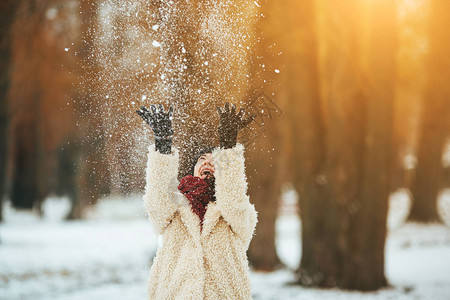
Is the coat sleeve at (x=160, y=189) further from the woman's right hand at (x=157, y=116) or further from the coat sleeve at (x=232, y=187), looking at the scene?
the coat sleeve at (x=232, y=187)

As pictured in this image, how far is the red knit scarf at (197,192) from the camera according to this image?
364 cm

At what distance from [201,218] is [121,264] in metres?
9.99

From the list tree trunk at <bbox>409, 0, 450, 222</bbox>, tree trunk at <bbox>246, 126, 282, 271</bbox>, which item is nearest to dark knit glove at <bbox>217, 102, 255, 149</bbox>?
tree trunk at <bbox>246, 126, 282, 271</bbox>

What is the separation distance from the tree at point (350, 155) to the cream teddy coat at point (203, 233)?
5.96m

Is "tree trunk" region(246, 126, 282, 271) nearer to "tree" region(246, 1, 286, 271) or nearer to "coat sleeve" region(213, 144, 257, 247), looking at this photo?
"tree" region(246, 1, 286, 271)

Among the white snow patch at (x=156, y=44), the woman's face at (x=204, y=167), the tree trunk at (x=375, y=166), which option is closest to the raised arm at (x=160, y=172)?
the woman's face at (x=204, y=167)

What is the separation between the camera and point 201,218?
3707mm

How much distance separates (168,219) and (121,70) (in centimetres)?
118

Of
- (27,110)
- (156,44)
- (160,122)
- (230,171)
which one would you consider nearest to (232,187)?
(230,171)

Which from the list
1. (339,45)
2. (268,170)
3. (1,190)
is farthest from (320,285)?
(1,190)

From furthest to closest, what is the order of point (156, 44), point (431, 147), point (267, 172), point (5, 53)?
1. point (431, 147)
2. point (5, 53)
3. point (267, 172)
4. point (156, 44)

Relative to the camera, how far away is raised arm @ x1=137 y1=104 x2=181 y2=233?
11.6 feet

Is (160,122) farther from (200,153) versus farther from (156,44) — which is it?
(156,44)

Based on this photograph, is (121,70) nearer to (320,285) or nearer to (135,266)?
(320,285)
